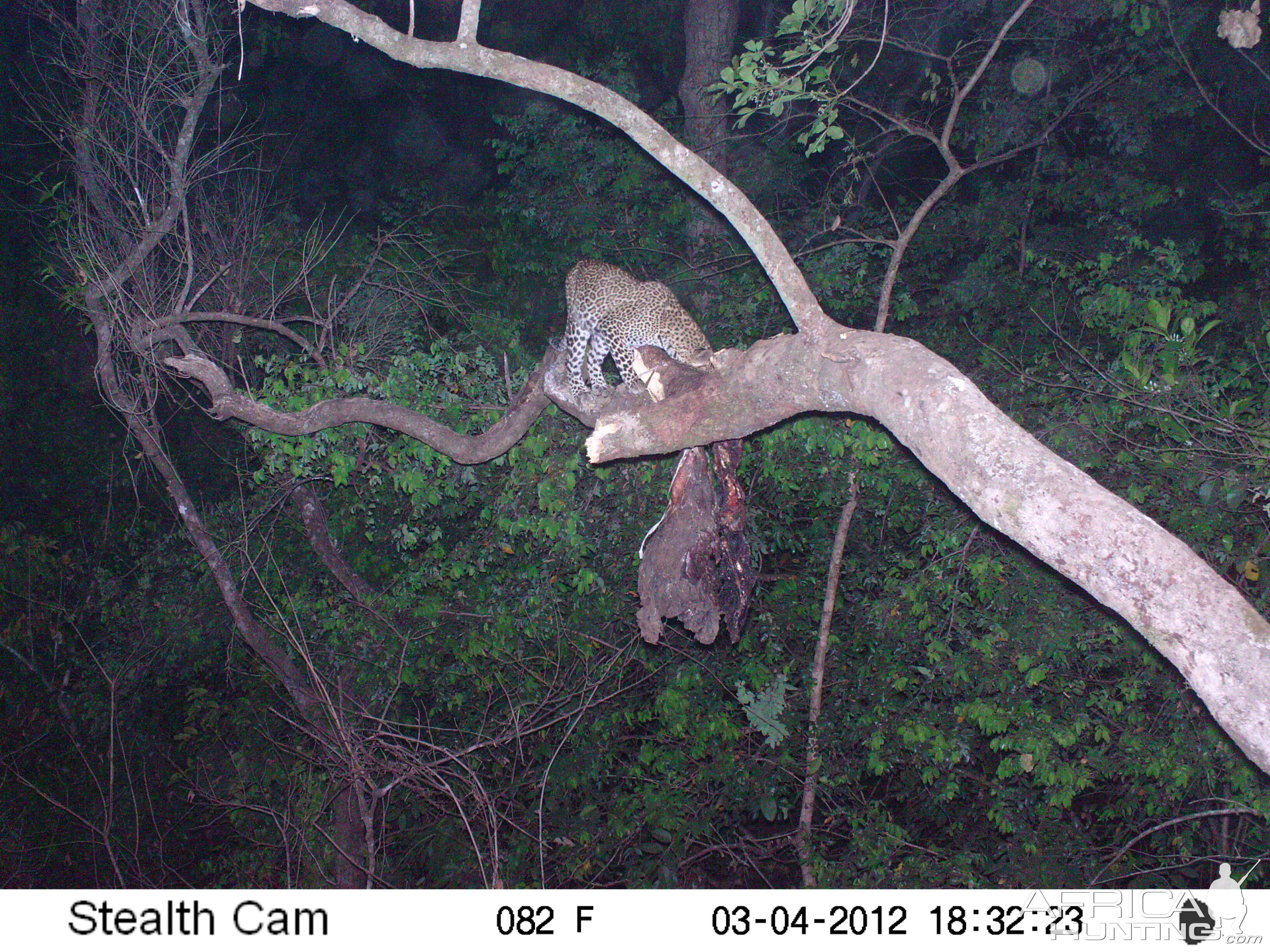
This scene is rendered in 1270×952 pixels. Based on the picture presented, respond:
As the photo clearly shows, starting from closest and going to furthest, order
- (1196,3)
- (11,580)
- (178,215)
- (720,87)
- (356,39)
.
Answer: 1. (356,39)
2. (720,87)
3. (178,215)
4. (1196,3)
5. (11,580)

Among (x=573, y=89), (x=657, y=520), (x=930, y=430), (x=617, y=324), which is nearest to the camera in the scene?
(x=930, y=430)

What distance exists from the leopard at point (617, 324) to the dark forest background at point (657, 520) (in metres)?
0.52

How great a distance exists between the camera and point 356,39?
3191 mm

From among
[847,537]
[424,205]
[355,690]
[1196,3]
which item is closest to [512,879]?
[355,690]

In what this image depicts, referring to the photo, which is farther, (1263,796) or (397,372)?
(397,372)

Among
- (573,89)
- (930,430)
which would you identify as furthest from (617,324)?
(930,430)

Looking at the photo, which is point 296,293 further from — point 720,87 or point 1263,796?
point 1263,796

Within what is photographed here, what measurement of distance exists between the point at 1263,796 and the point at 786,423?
129 inches

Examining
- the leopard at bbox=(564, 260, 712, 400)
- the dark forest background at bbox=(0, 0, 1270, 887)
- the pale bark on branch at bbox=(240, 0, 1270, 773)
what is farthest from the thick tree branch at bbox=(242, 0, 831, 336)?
the leopard at bbox=(564, 260, 712, 400)

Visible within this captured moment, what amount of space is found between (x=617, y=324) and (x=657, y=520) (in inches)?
56.7

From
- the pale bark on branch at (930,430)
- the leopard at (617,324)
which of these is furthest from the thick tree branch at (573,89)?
the leopard at (617,324)

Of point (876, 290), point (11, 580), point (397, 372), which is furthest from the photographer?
point (11, 580)

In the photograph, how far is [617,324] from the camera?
17.5ft

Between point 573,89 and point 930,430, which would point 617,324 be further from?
point 930,430
